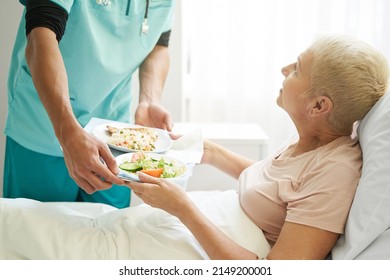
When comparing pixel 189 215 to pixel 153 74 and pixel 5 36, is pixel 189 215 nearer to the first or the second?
pixel 153 74

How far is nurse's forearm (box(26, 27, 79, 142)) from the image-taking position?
4.00 feet

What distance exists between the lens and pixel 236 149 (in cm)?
222

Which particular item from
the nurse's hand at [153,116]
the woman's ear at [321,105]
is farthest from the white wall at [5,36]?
the woman's ear at [321,105]

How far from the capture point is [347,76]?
1196 mm

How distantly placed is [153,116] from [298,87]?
66cm

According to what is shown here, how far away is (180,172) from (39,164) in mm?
636

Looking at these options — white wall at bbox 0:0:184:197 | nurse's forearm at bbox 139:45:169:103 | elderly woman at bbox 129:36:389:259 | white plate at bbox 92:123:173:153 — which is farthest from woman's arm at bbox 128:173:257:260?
white wall at bbox 0:0:184:197

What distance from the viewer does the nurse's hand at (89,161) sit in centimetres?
117

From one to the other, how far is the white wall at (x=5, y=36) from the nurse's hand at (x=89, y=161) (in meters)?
1.60

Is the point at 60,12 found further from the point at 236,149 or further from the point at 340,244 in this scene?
the point at 236,149

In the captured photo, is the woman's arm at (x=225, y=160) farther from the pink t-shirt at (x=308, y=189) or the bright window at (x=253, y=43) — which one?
the bright window at (x=253, y=43)

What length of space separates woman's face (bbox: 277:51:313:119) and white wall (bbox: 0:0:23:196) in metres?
1.84

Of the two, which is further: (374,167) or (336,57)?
(336,57)
